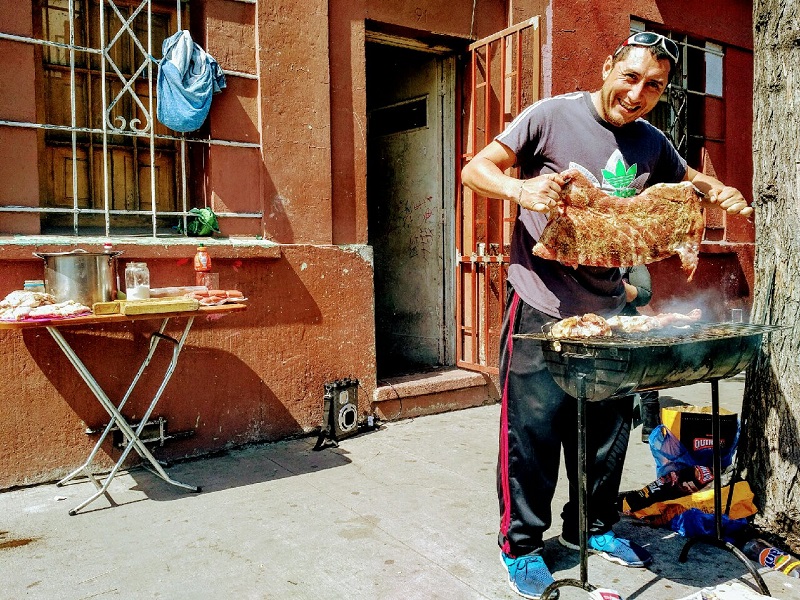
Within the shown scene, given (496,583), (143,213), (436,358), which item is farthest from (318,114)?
(496,583)

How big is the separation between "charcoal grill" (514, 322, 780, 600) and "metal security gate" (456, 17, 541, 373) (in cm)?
307

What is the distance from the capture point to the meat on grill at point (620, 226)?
9.26ft

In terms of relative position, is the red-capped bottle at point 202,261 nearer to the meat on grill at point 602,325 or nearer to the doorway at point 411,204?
the doorway at point 411,204

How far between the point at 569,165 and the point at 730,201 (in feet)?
2.67

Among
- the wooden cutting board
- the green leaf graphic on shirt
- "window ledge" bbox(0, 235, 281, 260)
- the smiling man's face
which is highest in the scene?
the smiling man's face

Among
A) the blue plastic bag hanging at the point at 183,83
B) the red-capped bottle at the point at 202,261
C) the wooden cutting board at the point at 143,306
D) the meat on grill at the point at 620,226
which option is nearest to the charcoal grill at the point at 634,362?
the meat on grill at the point at 620,226

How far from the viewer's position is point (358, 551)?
3.34 metres

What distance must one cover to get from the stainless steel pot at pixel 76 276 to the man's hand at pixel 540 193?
2.58 m

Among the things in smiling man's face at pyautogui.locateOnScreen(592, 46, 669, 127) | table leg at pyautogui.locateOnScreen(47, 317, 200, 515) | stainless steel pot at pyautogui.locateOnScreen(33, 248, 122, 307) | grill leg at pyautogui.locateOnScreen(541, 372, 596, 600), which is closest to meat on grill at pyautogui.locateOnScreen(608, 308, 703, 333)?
grill leg at pyautogui.locateOnScreen(541, 372, 596, 600)

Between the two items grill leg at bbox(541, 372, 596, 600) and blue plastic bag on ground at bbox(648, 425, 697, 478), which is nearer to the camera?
grill leg at bbox(541, 372, 596, 600)

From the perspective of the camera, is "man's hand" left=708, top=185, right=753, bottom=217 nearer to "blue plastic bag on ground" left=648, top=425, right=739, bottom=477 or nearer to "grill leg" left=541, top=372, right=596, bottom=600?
"grill leg" left=541, top=372, right=596, bottom=600

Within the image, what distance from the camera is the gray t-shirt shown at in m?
3.01

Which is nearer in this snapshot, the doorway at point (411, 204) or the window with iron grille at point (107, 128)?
the window with iron grille at point (107, 128)

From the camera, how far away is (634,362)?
2.53 metres
